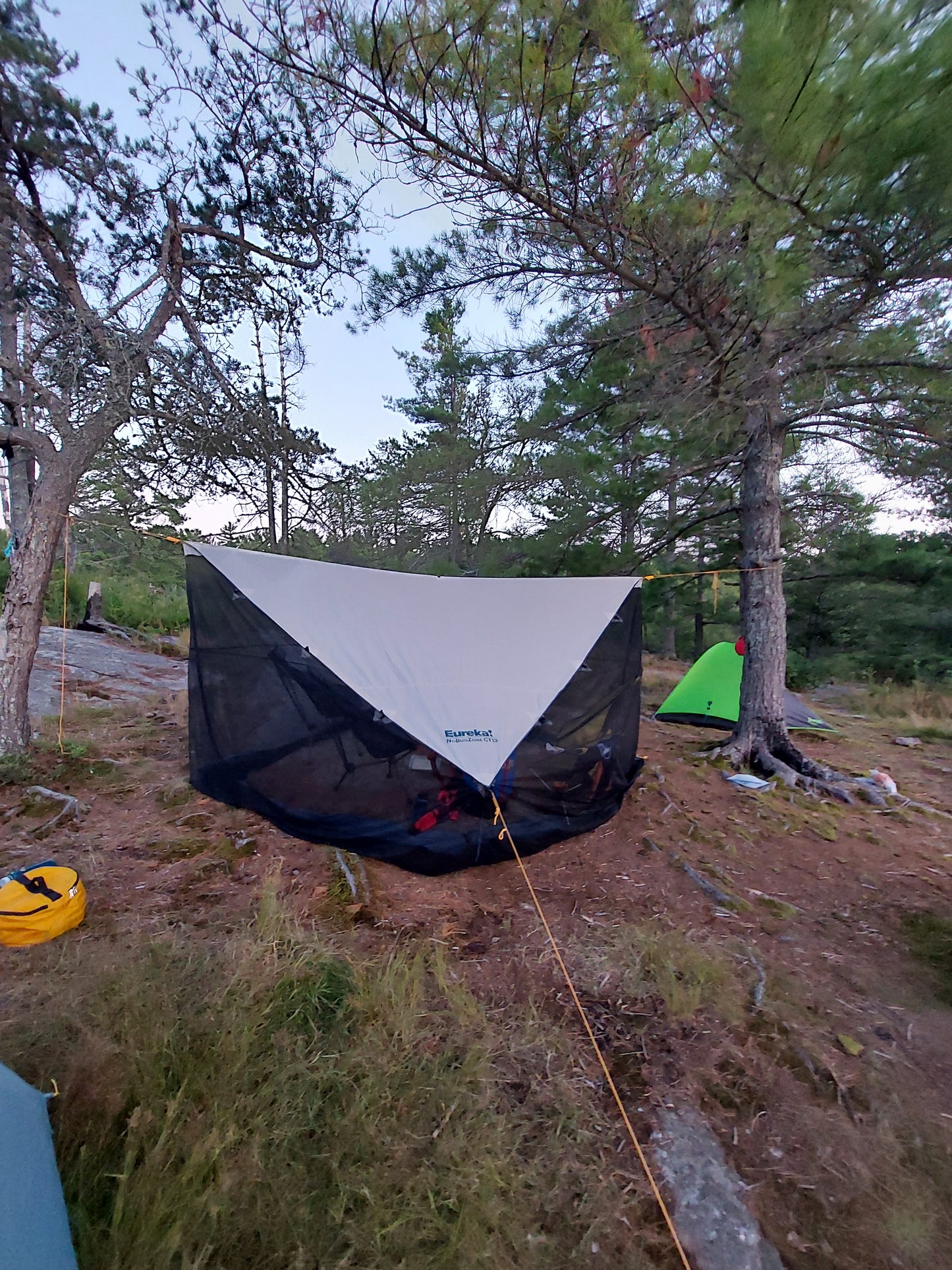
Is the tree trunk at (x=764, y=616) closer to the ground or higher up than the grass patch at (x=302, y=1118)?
higher up

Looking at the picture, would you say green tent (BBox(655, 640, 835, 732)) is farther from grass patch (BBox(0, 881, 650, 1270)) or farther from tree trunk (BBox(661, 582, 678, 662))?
tree trunk (BBox(661, 582, 678, 662))

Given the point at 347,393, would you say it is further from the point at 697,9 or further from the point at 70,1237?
the point at 70,1237

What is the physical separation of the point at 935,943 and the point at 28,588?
16.1 feet

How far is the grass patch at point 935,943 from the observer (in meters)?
2.10

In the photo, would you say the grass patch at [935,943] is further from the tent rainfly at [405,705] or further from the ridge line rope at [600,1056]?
the tent rainfly at [405,705]

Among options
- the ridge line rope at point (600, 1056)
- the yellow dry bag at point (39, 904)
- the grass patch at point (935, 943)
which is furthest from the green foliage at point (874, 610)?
the yellow dry bag at point (39, 904)

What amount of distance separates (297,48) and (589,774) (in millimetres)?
3649

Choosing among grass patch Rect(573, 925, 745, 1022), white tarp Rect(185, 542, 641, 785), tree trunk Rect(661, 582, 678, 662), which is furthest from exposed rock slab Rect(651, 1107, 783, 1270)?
tree trunk Rect(661, 582, 678, 662)

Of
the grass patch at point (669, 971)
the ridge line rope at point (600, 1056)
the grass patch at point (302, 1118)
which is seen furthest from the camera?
the grass patch at point (669, 971)

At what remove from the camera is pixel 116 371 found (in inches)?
131

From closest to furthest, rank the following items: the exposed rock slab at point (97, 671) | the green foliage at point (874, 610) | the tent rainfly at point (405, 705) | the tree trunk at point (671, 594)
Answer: the tent rainfly at point (405, 705) < the tree trunk at point (671, 594) < the exposed rock slab at point (97, 671) < the green foliage at point (874, 610)

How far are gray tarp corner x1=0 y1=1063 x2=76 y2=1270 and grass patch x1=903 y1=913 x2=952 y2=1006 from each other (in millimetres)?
2579

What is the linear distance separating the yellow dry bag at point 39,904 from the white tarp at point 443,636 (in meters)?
1.45

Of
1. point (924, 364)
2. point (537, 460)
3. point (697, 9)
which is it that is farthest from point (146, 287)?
point (924, 364)
